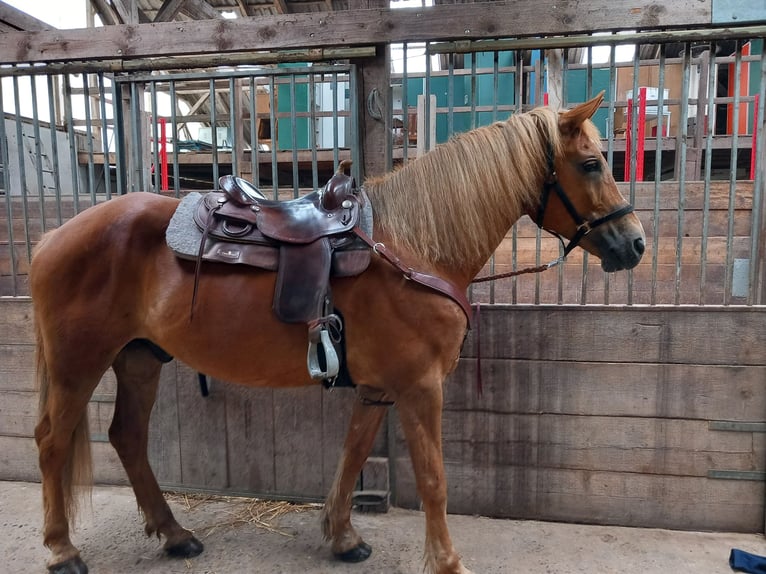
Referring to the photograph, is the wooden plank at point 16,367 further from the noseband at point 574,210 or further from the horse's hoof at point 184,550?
the noseband at point 574,210

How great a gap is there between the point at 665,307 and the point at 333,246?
1590 millimetres

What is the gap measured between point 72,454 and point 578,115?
8.03 ft

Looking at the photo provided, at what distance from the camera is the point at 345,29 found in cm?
238

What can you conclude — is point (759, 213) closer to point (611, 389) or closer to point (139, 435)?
point (611, 389)

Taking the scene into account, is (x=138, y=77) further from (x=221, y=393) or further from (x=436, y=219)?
(x=436, y=219)

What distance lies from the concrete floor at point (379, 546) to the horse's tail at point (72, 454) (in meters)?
0.32

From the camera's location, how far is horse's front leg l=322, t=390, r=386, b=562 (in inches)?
84.4

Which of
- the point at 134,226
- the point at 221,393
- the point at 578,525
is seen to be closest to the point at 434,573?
the point at 578,525

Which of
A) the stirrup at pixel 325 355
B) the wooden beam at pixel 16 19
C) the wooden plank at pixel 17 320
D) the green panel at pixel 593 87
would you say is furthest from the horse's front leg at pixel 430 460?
the green panel at pixel 593 87

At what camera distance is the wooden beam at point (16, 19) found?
2.82 metres

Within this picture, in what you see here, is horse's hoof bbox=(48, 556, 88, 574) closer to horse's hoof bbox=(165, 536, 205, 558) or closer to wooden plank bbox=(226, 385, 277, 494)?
horse's hoof bbox=(165, 536, 205, 558)

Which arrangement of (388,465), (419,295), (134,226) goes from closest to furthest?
(419,295), (134,226), (388,465)

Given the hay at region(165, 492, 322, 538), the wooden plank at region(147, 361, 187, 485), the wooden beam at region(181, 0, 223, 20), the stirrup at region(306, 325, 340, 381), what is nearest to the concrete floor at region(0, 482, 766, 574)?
the hay at region(165, 492, 322, 538)

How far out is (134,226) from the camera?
1.98 metres
